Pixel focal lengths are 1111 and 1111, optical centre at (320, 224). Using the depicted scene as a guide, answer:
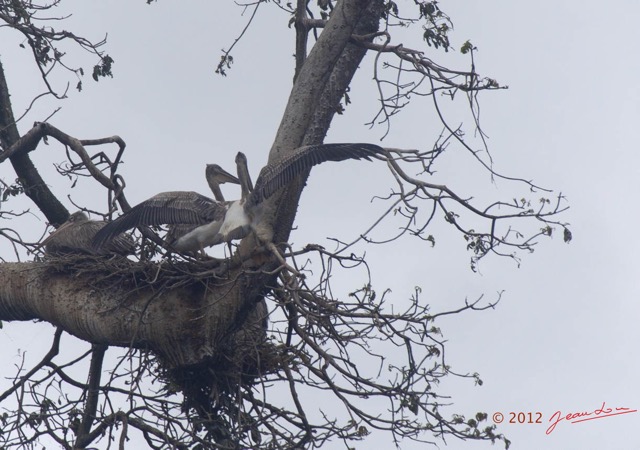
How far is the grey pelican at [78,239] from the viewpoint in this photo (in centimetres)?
838

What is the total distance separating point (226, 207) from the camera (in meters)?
8.20

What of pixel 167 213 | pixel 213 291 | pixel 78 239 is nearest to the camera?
pixel 213 291

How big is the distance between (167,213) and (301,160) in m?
1.51

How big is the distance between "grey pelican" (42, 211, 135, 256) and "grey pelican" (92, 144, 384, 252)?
1.23 feet

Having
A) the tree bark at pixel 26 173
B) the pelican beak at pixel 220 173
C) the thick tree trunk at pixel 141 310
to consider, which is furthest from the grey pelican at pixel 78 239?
the pelican beak at pixel 220 173

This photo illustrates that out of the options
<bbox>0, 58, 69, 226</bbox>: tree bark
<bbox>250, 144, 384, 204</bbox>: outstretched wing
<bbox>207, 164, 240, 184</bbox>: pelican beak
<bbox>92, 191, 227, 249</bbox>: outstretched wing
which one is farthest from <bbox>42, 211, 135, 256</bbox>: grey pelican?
<bbox>250, 144, 384, 204</bbox>: outstretched wing

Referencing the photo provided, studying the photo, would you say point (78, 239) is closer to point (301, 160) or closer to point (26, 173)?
point (26, 173)

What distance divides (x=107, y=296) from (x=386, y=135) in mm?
2170

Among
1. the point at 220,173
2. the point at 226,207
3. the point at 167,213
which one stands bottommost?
the point at 167,213

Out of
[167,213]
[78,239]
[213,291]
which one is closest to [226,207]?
[167,213]

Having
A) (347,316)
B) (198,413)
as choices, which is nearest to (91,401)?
(198,413)

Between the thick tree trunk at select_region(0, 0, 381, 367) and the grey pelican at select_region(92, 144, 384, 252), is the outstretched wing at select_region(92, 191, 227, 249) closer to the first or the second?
the grey pelican at select_region(92, 144, 384, 252)

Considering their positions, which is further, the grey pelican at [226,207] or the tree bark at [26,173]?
the tree bark at [26,173]

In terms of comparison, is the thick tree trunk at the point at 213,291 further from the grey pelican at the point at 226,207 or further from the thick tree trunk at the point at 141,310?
the grey pelican at the point at 226,207
